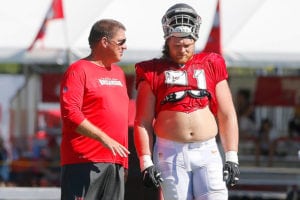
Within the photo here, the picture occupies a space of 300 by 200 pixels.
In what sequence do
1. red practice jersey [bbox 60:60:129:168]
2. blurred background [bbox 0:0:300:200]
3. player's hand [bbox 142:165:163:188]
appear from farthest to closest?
blurred background [bbox 0:0:300:200] → red practice jersey [bbox 60:60:129:168] → player's hand [bbox 142:165:163:188]

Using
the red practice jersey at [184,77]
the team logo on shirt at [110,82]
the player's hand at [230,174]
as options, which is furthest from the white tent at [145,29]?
the player's hand at [230,174]

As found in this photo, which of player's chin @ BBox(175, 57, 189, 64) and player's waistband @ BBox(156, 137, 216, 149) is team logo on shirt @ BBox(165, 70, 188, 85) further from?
player's waistband @ BBox(156, 137, 216, 149)

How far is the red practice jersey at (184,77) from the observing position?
18.4 feet

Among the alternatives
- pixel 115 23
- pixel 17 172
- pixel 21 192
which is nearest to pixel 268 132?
pixel 17 172

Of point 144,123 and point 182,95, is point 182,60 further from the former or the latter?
point 144,123

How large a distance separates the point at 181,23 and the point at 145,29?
14.7 ft

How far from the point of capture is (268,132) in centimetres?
1549

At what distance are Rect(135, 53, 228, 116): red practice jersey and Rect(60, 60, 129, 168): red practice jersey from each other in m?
0.31

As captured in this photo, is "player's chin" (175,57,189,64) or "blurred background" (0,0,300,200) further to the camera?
"blurred background" (0,0,300,200)

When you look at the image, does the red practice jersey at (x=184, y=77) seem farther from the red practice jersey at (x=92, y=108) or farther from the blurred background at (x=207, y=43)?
the blurred background at (x=207, y=43)

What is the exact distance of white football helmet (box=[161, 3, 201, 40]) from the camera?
5625 mm

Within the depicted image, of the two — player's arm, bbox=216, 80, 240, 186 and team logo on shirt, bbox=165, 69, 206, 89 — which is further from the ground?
team logo on shirt, bbox=165, 69, 206, 89

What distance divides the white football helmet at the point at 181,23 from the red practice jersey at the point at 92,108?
58 centimetres

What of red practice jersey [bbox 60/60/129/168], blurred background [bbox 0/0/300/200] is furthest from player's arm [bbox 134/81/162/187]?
blurred background [bbox 0/0/300/200]
